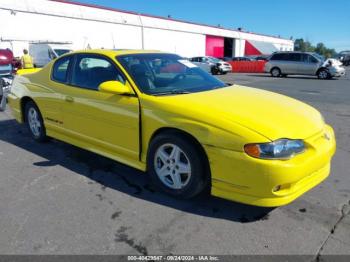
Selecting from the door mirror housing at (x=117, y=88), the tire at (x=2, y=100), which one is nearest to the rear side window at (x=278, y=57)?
the tire at (x=2, y=100)

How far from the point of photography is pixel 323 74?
21156 mm

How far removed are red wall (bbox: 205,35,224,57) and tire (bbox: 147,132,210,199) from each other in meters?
44.7

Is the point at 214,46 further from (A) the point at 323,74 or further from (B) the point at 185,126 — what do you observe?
(B) the point at 185,126

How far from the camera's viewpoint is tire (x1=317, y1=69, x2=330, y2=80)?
21.0 m

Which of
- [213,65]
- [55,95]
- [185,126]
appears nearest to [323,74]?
[213,65]

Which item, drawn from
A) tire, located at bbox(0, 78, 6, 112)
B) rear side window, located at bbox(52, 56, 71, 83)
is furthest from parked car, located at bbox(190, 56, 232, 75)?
rear side window, located at bbox(52, 56, 71, 83)

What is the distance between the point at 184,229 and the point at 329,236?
1240 mm

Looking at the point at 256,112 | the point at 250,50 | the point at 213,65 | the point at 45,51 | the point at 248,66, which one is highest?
the point at 45,51

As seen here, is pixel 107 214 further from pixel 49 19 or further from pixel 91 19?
pixel 91 19

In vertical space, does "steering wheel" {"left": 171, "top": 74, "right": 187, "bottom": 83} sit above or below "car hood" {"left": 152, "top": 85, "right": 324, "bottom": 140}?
above

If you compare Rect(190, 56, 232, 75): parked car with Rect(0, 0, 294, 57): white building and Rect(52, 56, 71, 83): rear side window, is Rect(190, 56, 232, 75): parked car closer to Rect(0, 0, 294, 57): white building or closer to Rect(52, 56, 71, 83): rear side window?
Rect(0, 0, 294, 57): white building

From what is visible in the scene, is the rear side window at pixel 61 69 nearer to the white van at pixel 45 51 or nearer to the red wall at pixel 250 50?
the white van at pixel 45 51

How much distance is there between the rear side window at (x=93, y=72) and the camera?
417 cm

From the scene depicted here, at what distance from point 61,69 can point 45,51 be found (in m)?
16.3
